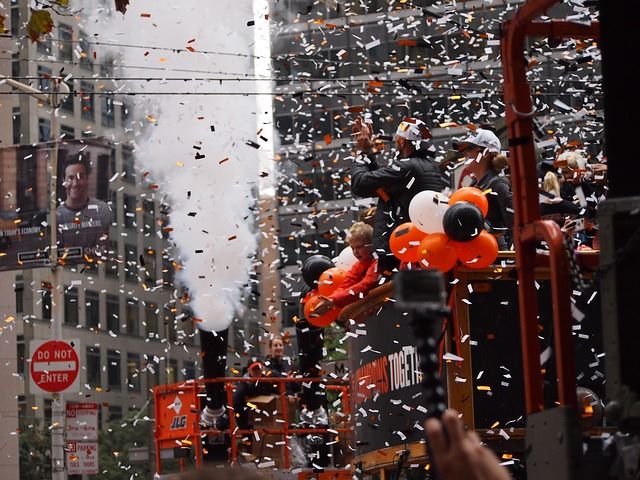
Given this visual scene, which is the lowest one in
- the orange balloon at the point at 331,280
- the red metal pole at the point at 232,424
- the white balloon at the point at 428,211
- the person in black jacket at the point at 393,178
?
the red metal pole at the point at 232,424

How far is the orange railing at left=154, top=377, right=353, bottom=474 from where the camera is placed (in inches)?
507

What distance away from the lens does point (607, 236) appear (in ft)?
12.4

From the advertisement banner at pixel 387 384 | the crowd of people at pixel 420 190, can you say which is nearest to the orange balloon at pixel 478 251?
the advertisement banner at pixel 387 384

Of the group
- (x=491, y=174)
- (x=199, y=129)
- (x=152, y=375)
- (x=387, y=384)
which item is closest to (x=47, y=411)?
(x=152, y=375)

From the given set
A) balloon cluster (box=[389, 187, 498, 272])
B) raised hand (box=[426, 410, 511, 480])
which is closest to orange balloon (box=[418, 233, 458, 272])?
balloon cluster (box=[389, 187, 498, 272])

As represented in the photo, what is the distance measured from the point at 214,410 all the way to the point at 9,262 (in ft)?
45.8

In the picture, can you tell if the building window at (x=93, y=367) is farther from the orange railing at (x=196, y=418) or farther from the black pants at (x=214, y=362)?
the orange railing at (x=196, y=418)

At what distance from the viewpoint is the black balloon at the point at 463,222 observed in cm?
807

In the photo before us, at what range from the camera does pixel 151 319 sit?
3233 inches

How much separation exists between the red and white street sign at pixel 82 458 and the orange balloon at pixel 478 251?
1725cm

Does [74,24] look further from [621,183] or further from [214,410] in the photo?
[621,183]

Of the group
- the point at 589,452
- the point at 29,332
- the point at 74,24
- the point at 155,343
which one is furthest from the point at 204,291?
the point at 155,343

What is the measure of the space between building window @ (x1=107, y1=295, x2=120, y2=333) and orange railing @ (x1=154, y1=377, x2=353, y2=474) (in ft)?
207

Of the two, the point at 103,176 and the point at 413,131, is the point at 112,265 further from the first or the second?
the point at 413,131
